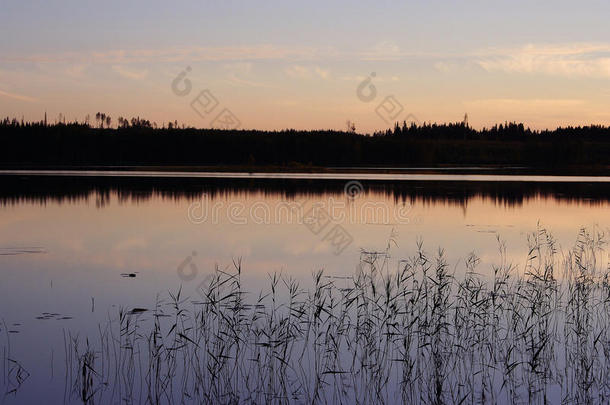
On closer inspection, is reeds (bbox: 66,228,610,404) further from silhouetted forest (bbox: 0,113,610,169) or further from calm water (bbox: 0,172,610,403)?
silhouetted forest (bbox: 0,113,610,169)

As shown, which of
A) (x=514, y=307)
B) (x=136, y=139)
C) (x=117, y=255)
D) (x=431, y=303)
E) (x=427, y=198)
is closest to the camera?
(x=514, y=307)

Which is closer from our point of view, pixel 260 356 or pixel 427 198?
pixel 260 356

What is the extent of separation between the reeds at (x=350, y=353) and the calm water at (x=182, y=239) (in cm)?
75

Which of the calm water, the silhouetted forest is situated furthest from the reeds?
the silhouetted forest

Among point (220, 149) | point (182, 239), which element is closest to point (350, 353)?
point (182, 239)

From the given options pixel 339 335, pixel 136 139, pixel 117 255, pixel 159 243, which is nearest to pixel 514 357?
pixel 339 335

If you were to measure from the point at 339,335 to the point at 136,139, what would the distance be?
92.3 m

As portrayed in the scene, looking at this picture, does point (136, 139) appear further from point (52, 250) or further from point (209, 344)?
point (209, 344)

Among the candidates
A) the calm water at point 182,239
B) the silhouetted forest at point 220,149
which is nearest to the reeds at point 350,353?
the calm water at point 182,239

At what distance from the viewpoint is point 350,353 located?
7.79 metres

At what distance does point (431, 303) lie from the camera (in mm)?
9883

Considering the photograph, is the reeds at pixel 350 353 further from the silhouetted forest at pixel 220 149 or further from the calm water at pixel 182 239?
the silhouetted forest at pixel 220 149

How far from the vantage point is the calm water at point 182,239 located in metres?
9.09

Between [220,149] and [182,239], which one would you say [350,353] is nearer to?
[182,239]
